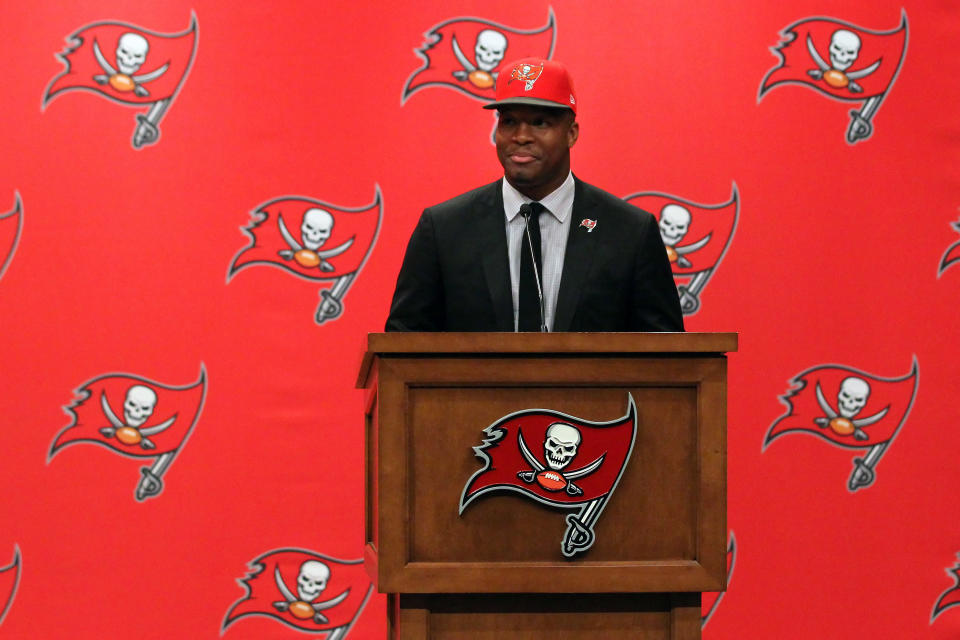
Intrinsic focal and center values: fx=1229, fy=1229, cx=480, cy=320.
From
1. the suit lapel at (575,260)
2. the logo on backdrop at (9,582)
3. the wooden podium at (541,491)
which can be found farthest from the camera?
the logo on backdrop at (9,582)

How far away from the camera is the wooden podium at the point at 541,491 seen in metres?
1.83

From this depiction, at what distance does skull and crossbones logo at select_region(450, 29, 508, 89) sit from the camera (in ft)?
11.3

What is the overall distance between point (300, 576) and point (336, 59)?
4.70ft

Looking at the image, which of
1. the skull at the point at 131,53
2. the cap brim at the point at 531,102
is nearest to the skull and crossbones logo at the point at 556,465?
the cap brim at the point at 531,102

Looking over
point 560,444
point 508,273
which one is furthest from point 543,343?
point 508,273

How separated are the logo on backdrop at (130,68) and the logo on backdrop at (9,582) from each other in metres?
1.17

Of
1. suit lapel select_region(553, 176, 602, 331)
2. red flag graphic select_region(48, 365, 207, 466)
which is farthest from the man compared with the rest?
red flag graphic select_region(48, 365, 207, 466)

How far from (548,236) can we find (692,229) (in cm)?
112

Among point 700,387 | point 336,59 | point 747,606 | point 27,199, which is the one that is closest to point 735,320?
point 747,606

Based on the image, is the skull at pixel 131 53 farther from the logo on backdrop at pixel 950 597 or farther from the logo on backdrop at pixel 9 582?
the logo on backdrop at pixel 950 597

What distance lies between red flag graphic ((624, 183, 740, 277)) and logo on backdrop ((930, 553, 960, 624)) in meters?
1.08

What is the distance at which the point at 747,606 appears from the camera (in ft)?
11.2

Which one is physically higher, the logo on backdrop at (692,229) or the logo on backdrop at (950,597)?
the logo on backdrop at (692,229)

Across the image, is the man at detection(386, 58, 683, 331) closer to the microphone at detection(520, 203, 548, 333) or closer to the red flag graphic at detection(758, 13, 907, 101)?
the microphone at detection(520, 203, 548, 333)
